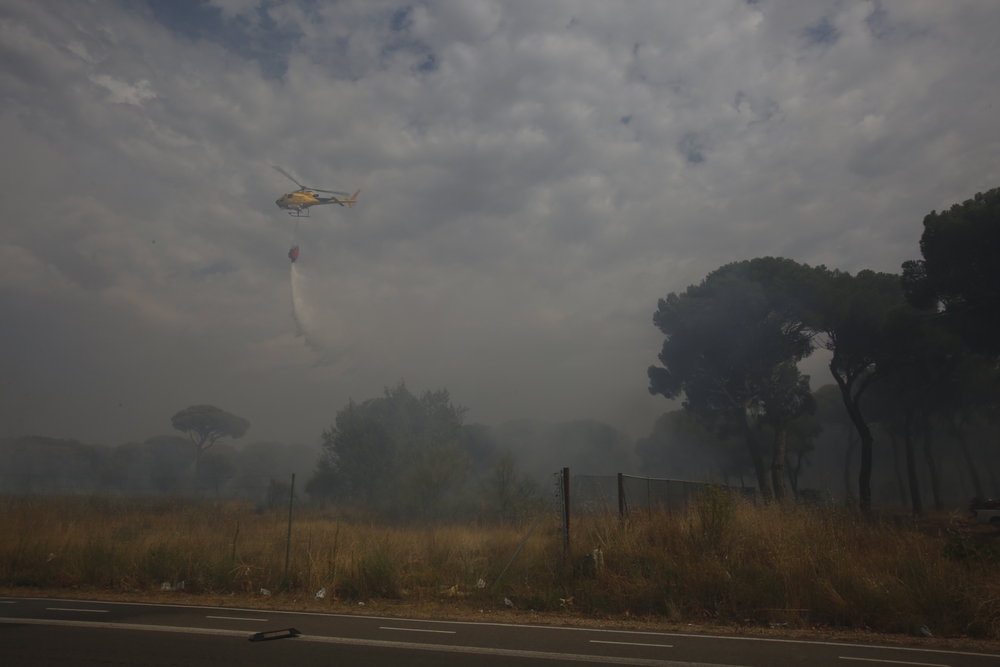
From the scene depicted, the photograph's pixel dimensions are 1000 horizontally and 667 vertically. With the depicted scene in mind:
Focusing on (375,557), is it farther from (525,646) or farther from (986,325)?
(986,325)

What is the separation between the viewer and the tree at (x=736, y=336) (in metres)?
31.2

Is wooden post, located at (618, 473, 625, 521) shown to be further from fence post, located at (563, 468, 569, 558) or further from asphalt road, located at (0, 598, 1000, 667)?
asphalt road, located at (0, 598, 1000, 667)

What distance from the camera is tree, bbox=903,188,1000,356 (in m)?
22.0

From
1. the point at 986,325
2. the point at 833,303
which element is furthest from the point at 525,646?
the point at 833,303

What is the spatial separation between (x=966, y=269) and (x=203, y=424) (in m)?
64.5

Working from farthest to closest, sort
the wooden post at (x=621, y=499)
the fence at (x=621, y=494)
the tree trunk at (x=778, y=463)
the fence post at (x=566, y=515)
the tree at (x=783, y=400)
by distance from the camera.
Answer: the tree at (x=783, y=400) → the tree trunk at (x=778, y=463) → the fence at (x=621, y=494) → the wooden post at (x=621, y=499) → the fence post at (x=566, y=515)

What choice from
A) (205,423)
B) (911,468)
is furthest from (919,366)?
(205,423)

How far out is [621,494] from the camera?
13062 mm

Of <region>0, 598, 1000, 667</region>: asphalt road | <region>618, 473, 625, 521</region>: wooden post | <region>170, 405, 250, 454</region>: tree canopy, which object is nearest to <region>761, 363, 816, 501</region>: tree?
<region>618, 473, 625, 521</region>: wooden post

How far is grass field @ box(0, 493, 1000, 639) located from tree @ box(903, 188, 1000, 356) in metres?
15.3

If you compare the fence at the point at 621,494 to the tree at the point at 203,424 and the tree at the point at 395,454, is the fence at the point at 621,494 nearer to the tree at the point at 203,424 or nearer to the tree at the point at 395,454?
the tree at the point at 395,454

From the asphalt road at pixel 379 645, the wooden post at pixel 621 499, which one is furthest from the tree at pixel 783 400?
the asphalt road at pixel 379 645

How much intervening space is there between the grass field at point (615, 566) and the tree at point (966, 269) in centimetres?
1525

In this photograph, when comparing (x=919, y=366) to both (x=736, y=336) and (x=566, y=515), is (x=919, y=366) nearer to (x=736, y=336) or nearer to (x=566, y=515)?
(x=736, y=336)
